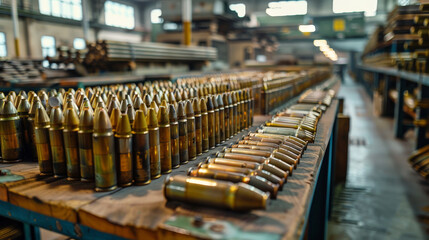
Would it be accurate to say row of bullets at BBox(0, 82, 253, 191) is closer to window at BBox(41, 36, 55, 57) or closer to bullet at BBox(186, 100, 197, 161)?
bullet at BBox(186, 100, 197, 161)

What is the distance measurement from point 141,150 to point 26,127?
97 centimetres

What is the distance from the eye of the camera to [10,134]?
198 cm

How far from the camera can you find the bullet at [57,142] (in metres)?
1.73

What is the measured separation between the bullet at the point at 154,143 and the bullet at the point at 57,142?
1.66 feet

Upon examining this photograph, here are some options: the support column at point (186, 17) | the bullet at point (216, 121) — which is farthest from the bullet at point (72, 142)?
the support column at point (186, 17)

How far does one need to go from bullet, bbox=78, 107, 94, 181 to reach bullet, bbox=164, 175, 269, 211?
1.78ft

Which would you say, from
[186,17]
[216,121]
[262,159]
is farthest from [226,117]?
[186,17]

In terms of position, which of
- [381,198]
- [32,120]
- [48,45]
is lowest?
[381,198]

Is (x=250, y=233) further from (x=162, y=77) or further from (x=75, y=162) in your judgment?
(x=162, y=77)

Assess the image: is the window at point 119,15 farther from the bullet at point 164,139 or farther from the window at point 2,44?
the bullet at point 164,139

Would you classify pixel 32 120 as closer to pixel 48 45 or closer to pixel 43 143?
pixel 43 143

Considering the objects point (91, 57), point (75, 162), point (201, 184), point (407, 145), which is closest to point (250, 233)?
point (201, 184)

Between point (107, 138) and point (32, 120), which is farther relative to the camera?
point (32, 120)

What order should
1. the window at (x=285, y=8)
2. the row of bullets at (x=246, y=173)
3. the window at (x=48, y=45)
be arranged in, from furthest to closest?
the window at (x=285, y=8) → the window at (x=48, y=45) → the row of bullets at (x=246, y=173)
